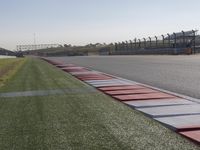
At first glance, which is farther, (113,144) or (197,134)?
(197,134)

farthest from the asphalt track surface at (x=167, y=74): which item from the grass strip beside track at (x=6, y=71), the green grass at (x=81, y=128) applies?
the grass strip beside track at (x=6, y=71)

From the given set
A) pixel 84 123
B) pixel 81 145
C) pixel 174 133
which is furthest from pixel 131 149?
pixel 84 123

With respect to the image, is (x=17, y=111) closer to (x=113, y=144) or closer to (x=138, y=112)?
(x=138, y=112)

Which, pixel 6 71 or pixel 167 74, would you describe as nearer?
pixel 167 74

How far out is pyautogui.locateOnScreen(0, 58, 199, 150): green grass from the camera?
6.16 metres

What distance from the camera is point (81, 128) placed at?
7.39m

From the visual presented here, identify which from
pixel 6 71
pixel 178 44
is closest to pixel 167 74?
pixel 6 71

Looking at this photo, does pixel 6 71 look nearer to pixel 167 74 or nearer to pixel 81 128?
pixel 167 74

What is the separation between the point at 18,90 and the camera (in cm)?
1490

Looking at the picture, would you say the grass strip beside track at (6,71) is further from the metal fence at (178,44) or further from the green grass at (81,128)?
the metal fence at (178,44)

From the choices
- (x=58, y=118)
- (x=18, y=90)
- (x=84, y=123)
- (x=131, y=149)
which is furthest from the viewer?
(x=18, y=90)

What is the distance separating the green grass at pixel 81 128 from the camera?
616 centimetres

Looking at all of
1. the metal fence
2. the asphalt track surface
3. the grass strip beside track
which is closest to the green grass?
the asphalt track surface

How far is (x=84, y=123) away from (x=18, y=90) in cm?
746
